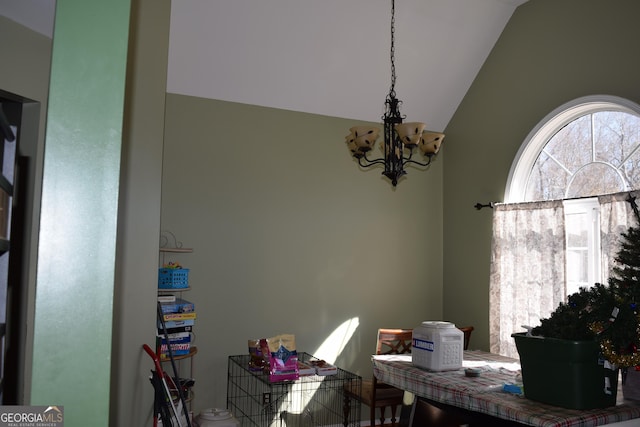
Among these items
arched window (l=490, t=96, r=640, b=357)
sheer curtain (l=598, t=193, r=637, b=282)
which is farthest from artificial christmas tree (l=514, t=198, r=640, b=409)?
arched window (l=490, t=96, r=640, b=357)

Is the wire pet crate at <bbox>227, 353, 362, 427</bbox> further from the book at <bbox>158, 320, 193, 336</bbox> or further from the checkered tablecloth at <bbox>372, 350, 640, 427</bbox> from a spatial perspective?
the checkered tablecloth at <bbox>372, 350, 640, 427</bbox>

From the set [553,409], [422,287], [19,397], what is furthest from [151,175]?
[422,287]

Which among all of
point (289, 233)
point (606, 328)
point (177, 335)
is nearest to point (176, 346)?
point (177, 335)

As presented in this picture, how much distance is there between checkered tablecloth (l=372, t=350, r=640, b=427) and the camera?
202 cm

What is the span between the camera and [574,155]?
3.79 metres

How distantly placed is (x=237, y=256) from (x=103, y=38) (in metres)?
3.59

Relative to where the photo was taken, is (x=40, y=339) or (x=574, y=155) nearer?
(x=40, y=339)

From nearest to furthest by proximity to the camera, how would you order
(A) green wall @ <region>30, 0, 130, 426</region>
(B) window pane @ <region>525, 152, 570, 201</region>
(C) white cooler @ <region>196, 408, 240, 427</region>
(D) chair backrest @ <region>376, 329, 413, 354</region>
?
(A) green wall @ <region>30, 0, 130, 426</region> < (C) white cooler @ <region>196, 408, 240, 427</region> < (B) window pane @ <region>525, 152, 570, 201</region> < (D) chair backrest @ <region>376, 329, 413, 354</region>

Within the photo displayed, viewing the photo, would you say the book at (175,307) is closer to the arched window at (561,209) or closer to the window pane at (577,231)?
the arched window at (561,209)

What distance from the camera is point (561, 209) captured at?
366 cm

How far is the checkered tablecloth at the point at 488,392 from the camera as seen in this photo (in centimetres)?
202

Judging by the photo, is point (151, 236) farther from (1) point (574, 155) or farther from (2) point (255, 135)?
(1) point (574, 155)

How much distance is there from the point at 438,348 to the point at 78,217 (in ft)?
8.38

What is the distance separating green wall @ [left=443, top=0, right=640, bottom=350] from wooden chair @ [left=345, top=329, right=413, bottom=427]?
30.2 inches
